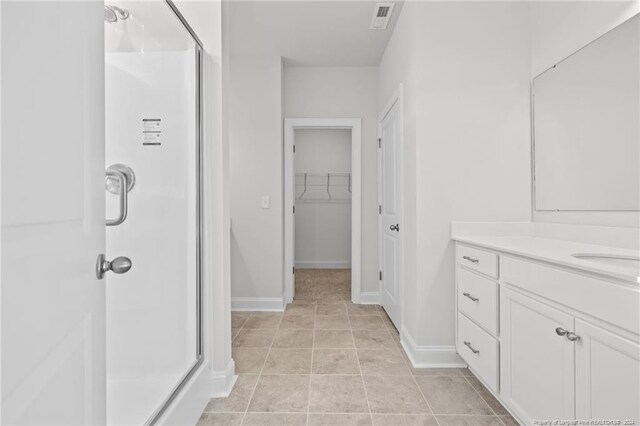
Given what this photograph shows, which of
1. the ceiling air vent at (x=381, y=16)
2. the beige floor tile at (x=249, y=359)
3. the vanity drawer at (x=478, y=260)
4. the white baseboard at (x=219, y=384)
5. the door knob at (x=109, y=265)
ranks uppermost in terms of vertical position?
the ceiling air vent at (x=381, y=16)

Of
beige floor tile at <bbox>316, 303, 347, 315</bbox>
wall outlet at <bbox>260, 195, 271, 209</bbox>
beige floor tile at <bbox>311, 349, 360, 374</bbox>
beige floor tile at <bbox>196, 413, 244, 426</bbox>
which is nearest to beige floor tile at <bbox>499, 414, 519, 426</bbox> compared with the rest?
beige floor tile at <bbox>311, 349, 360, 374</bbox>

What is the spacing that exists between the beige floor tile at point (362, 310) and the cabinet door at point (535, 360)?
69.2 inches

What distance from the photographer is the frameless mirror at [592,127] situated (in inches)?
60.5

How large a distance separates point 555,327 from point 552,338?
5 centimetres

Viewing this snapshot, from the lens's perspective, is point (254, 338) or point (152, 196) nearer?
point (152, 196)

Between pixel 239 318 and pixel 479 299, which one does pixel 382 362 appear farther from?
pixel 239 318

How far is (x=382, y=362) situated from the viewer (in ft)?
7.29

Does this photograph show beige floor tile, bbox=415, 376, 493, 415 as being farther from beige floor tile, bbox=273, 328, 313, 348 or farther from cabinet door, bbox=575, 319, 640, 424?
beige floor tile, bbox=273, 328, 313, 348

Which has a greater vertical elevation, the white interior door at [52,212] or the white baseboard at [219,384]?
the white interior door at [52,212]

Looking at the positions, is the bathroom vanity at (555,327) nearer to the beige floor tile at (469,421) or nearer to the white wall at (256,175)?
the beige floor tile at (469,421)

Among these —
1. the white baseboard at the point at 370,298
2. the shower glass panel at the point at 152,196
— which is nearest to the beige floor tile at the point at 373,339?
the white baseboard at the point at 370,298

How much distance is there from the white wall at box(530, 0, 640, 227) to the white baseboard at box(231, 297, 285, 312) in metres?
2.33

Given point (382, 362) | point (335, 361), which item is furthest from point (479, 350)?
point (335, 361)

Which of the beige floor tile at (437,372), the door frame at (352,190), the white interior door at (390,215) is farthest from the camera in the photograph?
the door frame at (352,190)
